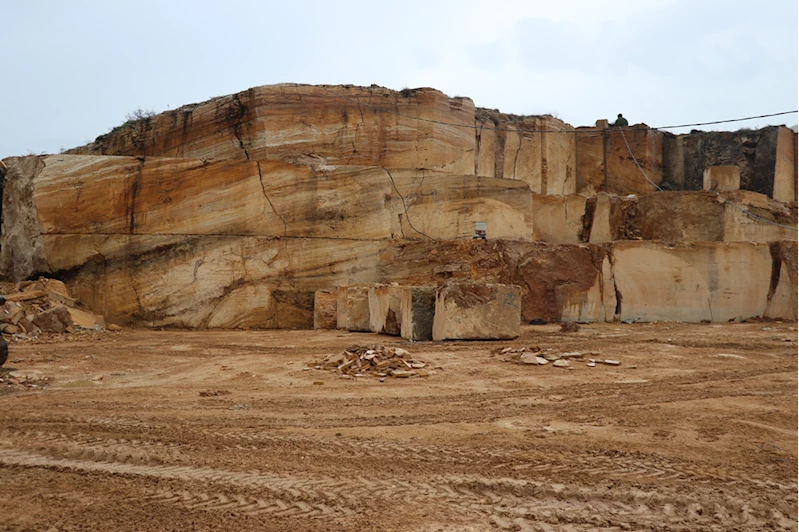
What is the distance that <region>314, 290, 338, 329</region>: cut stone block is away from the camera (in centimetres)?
1113

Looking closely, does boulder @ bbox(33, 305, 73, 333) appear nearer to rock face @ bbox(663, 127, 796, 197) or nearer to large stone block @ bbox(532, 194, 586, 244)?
large stone block @ bbox(532, 194, 586, 244)

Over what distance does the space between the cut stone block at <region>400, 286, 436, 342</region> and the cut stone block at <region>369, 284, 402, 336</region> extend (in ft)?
1.95

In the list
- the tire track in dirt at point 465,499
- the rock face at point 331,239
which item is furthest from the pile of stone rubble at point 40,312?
the tire track in dirt at point 465,499

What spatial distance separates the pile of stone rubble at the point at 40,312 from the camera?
360 inches

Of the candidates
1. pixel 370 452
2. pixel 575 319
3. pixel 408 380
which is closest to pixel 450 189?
pixel 575 319

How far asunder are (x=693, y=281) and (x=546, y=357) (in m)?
5.01

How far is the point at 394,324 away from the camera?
908cm

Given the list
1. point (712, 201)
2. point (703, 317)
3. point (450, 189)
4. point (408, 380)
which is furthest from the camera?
point (712, 201)

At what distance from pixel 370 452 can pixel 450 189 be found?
9.33 m

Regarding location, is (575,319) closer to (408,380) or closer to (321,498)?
(408,380)

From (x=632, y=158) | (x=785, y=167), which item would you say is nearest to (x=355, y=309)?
(x=632, y=158)

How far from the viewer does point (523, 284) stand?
10.8m

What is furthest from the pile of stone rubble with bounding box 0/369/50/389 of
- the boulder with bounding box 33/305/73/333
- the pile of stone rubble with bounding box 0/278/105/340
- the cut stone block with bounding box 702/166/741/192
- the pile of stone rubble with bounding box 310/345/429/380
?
the cut stone block with bounding box 702/166/741/192

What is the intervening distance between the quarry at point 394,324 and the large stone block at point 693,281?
0.11 ft
